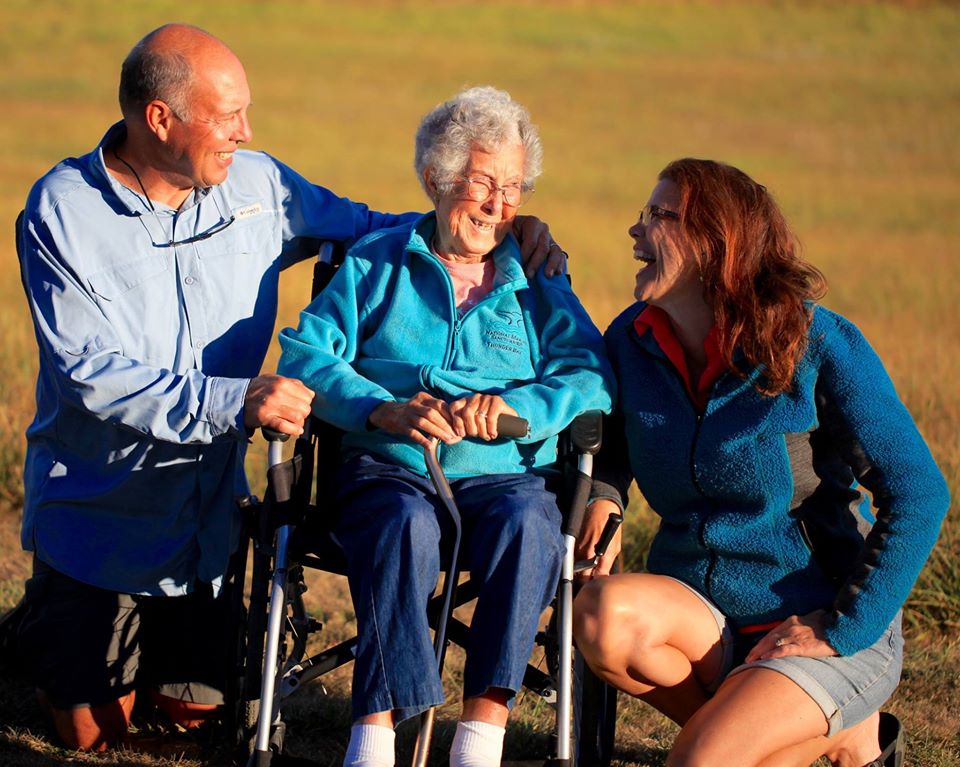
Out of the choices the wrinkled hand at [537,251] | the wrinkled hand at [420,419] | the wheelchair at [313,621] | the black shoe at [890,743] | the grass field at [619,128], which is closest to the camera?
the wheelchair at [313,621]

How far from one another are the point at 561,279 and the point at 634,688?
1.20m

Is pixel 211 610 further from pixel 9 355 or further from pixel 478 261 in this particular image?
pixel 9 355

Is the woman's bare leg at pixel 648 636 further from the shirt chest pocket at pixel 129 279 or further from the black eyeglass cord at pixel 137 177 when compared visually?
the black eyeglass cord at pixel 137 177

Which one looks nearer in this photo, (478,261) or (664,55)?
(478,261)

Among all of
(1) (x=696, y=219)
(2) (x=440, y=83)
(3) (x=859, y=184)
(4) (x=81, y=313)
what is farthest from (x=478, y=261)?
(2) (x=440, y=83)

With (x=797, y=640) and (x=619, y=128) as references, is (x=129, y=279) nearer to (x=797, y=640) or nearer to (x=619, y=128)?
(x=797, y=640)

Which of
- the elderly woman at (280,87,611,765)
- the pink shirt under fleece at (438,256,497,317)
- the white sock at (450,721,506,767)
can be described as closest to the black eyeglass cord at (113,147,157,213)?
the elderly woman at (280,87,611,765)

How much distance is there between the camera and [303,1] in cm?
4431

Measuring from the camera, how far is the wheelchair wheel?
12.5 ft

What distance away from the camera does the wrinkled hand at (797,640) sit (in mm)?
3381

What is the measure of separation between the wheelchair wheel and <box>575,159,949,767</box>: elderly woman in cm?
20

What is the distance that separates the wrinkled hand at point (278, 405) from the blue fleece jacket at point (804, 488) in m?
0.91

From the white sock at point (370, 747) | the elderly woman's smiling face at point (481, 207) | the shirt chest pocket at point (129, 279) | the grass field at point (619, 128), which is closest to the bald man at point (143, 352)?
the shirt chest pocket at point (129, 279)

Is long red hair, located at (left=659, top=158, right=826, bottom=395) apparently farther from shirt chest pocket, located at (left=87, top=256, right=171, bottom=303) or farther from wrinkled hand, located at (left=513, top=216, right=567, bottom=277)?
shirt chest pocket, located at (left=87, top=256, right=171, bottom=303)
